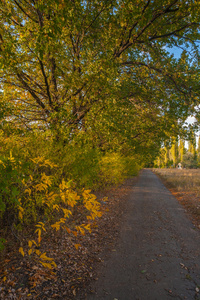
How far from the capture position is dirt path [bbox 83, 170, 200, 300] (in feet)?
10.0

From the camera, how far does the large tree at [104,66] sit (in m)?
5.75

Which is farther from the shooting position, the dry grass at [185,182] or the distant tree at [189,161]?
the distant tree at [189,161]

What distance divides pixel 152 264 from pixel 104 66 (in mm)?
5432

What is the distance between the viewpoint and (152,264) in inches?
153

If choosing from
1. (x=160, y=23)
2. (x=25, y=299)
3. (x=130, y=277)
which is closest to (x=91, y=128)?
(x=160, y=23)

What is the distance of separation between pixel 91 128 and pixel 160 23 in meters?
4.54

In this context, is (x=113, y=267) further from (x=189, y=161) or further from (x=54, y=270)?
(x=189, y=161)

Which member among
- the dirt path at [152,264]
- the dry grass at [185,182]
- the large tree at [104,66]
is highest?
the large tree at [104,66]

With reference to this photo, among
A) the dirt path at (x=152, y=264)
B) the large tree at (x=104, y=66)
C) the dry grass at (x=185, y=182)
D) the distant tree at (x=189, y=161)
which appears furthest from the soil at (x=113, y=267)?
the distant tree at (x=189, y=161)

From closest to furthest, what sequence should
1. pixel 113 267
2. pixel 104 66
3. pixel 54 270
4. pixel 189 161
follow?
1. pixel 54 270
2. pixel 113 267
3. pixel 104 66
4. pixel 189 161

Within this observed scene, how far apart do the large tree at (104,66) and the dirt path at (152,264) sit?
147 inches

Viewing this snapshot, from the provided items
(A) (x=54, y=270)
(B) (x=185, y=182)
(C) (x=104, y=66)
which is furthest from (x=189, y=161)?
(A) (x=54, y=270)

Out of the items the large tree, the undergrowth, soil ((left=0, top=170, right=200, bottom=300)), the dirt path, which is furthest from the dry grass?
the undergrowth

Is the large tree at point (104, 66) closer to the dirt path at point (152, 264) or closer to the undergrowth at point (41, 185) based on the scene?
the undergrowth at point (41, 185)
